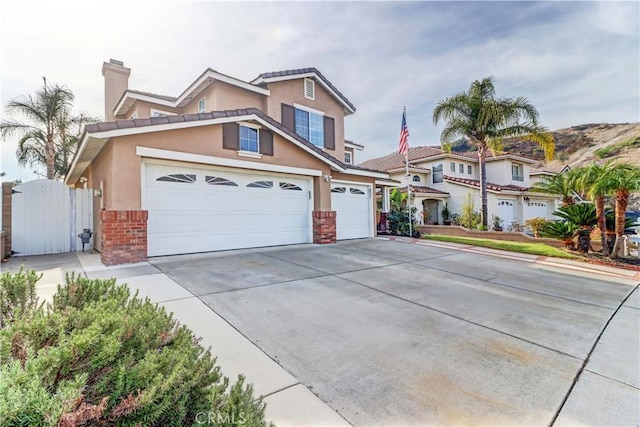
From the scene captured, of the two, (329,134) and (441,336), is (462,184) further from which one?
(441,336)

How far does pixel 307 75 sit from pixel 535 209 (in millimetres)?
23424

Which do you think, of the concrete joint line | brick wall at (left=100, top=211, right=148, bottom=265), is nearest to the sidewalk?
brick wall at (left=100, top=211, right=148, bottom=265)

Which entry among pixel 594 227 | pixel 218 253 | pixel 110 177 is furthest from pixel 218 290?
pixel 594 227

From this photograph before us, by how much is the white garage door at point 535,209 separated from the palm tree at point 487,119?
28.8 ft

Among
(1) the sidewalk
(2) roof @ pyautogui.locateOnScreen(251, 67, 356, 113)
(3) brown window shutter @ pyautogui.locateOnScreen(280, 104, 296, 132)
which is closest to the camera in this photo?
(1) the sidewalk

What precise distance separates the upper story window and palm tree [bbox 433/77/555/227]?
383 inches

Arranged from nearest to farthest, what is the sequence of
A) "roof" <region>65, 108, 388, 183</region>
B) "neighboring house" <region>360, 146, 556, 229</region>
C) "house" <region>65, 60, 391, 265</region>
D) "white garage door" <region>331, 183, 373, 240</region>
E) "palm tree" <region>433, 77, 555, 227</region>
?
"roof" <region>65, 108, 388, 183</region>
"house" <region>65, 60, 391, 265</region>
"white garage door" <region>331, 183, 373, 240</region>
"palm tree" <region>433, 77, 555, 227</region>
"neighboring house" <region>360, 146, 556, 229</region>

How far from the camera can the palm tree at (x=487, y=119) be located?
1753 centimetres

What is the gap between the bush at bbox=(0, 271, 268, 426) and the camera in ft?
4.25

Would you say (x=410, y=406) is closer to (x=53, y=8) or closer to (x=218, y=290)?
(x=218, y=290)

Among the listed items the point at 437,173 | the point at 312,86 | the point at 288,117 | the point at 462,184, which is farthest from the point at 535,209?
the point at 288,117

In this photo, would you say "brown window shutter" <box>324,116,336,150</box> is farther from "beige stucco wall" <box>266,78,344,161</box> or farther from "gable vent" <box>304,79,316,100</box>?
"gable vent" <box>304,79,316,100</box>

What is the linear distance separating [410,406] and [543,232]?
48.9ft

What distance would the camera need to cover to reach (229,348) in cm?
334
